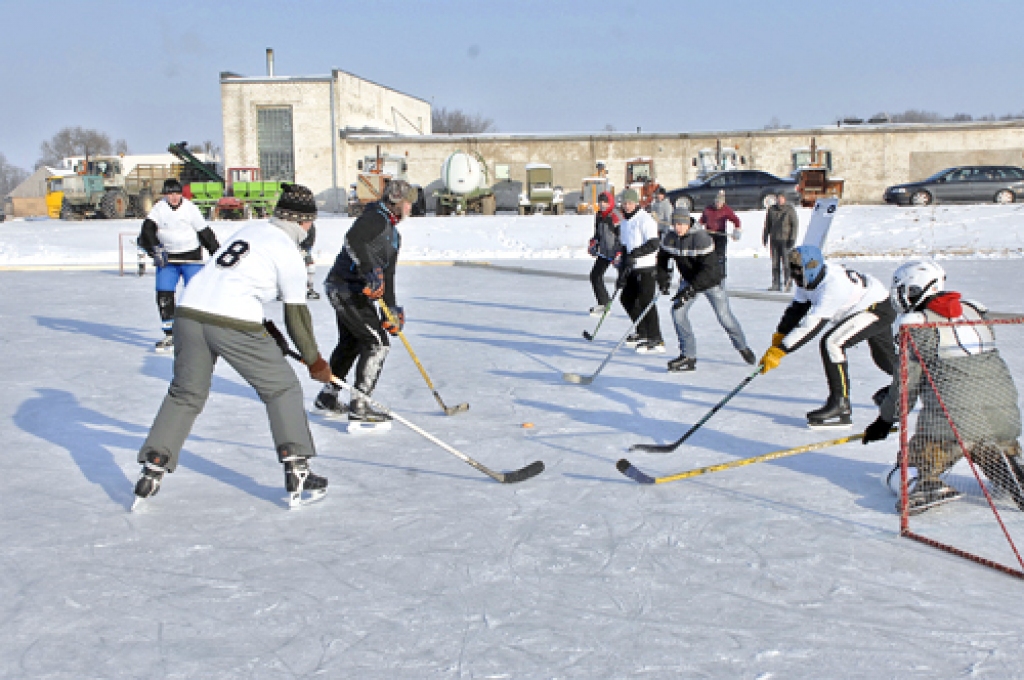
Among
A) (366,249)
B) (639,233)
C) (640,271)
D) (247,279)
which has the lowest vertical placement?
(640,271)

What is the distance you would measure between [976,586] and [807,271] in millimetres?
2641

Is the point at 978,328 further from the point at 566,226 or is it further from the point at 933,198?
the point at 933,198

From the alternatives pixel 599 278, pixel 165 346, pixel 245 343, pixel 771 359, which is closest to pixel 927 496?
A: pixel 771 359

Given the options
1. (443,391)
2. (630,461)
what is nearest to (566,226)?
(443,391)

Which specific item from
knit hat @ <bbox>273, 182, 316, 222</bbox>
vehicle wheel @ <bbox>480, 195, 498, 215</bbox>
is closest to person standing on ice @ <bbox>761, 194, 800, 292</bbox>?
knit hat @ <bbox>273, 182, 316, 222</bbox>

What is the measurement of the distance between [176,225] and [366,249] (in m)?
3.52

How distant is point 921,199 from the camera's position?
26.0 m

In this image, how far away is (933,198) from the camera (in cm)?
Result: 2616

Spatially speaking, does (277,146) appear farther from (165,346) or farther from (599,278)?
(165,346)

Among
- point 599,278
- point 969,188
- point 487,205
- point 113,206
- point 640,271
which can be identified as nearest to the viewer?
point 640,271

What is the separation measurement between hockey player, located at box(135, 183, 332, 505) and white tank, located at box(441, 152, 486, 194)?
91.9ft

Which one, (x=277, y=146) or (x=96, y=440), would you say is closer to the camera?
(x=96, y=440)

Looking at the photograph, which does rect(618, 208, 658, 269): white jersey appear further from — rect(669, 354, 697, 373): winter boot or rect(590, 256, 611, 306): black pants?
rect(590, 256, 611, 306): black pants

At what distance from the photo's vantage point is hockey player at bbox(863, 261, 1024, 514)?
393cm
